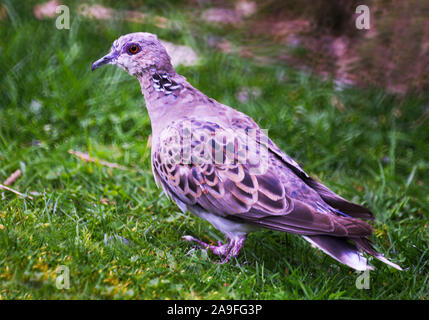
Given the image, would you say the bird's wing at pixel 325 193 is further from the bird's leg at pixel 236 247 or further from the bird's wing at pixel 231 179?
the bird's leg at pixel 236 247

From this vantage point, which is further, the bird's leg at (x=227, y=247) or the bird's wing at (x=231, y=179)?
the bird's leg at (x=227, y=247)

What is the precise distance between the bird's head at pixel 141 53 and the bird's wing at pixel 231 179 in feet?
1.61

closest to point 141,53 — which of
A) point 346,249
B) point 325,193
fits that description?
point 325,193

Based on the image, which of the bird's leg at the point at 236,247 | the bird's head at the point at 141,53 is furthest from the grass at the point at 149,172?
the bird's head at the point at 141,53

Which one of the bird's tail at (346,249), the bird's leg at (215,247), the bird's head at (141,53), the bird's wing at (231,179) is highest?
the bird's head at (141,53)

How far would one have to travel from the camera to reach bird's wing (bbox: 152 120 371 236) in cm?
343

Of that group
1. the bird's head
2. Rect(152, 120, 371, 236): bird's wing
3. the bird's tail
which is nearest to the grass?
the bird's tail

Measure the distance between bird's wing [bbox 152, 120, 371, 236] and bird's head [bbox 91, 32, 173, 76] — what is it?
0.49m

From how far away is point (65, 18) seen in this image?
605cm

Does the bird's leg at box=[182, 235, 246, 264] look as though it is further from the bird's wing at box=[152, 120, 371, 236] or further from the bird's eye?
the bird's eye

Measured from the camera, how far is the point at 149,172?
195 inches

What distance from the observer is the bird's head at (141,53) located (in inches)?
155

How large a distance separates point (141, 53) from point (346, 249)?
192 centimetres
